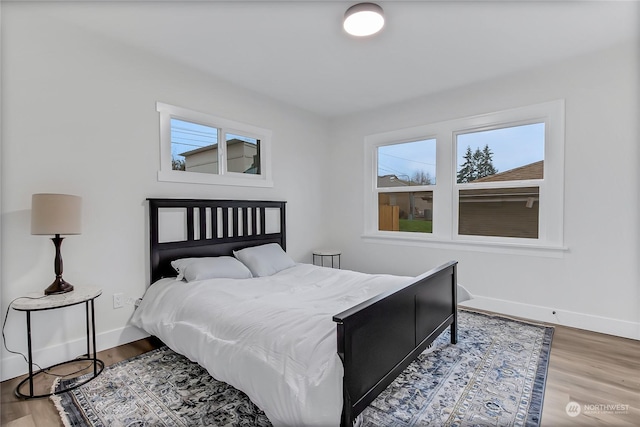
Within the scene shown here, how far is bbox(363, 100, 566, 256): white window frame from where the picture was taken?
314cm

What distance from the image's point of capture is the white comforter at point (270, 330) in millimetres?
1452

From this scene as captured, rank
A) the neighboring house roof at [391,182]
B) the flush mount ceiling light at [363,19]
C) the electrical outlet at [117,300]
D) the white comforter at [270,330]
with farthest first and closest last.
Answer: the neighboring house roof at [391,182] → the electrical outlet at [117,300] → the flush mount ceiling light at [363,19] → the white comforter at [270,330]

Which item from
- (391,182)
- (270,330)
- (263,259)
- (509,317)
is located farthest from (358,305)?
(391,182)

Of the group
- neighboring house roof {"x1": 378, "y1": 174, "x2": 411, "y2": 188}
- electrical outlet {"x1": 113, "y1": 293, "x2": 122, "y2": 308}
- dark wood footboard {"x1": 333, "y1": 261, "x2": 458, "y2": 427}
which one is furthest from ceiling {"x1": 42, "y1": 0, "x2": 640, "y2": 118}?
electrical outlet {"x1": 113, "y1": 293, "x2": 122, "y2": 308}

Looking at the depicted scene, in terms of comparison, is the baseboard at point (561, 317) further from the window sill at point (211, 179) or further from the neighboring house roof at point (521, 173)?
the window sill at point (211, 179)

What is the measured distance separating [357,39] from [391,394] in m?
2.73

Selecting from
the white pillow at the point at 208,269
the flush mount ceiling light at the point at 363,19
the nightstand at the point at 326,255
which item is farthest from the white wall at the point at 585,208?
the white pillow at the point at 208,269

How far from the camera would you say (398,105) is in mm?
4199

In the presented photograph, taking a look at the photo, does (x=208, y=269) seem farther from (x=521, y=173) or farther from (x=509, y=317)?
(x=521, y=173)

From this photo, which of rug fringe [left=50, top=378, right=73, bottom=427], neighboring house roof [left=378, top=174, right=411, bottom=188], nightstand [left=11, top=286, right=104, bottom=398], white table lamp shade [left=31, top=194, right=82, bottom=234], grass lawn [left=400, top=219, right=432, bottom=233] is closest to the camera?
rug fringe [left=50, top=378, right=73, bottom=427]

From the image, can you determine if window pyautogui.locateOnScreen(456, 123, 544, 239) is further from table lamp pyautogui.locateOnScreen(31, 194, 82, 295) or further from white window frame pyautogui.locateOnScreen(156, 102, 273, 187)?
table lamp pyautogui.locateOnScreen(31, 194, 82, 295)

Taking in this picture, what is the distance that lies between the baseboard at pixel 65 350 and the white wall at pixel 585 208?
360 centimetres

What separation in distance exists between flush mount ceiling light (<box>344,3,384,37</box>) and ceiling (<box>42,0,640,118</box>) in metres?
0.06

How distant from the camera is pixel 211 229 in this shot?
3.32 m
